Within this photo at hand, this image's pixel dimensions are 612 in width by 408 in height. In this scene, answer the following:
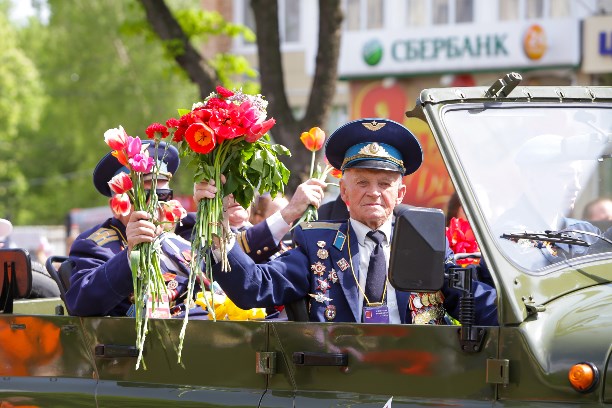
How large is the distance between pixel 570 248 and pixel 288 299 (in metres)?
1.12

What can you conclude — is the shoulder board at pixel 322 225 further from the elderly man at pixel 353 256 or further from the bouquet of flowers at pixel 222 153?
the bouquet of flowers at pixel 222 153

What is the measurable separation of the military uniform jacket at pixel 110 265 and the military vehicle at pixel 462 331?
13cm

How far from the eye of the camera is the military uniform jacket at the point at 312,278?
418cm

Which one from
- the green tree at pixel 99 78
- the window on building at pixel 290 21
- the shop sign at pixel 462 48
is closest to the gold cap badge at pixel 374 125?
the shop sign at pixel 462 48

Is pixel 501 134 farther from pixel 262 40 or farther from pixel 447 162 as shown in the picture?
pixel 262 40

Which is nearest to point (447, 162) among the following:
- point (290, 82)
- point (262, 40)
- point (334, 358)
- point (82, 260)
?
point (334, 358)

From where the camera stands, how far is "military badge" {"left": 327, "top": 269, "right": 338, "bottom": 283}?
171 inches

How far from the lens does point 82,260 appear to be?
202 inches

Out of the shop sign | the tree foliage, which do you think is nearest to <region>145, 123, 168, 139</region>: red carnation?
the tree foliage

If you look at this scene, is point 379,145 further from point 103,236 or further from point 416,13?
point 416,13

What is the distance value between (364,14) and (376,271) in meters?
20.4

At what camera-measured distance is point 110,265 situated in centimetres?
452

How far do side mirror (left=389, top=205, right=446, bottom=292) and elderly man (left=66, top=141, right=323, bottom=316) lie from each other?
1.00m

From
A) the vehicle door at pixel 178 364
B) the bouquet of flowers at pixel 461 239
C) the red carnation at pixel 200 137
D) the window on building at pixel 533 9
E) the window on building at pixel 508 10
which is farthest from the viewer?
the window on building at pixel 508 10
